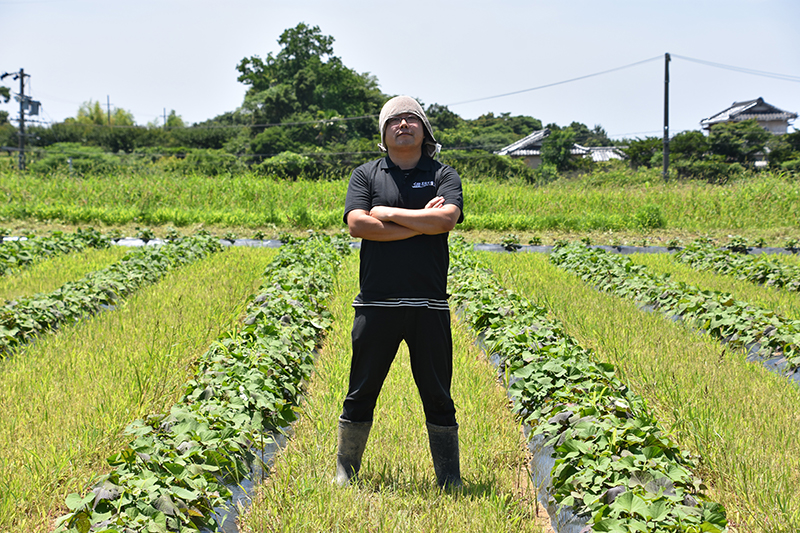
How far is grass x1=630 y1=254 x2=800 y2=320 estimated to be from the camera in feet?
23.7

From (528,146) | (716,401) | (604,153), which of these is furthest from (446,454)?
(604,153)

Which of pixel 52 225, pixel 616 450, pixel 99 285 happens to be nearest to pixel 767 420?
pixel 616 450

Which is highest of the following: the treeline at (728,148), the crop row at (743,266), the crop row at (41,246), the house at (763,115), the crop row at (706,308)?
the house at (763,115)

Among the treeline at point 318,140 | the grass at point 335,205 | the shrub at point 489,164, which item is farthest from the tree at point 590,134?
the grass at point 335,205

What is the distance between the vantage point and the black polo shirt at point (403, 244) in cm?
305

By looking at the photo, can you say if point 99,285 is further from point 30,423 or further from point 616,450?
point 616,450

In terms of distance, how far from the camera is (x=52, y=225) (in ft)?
51.8

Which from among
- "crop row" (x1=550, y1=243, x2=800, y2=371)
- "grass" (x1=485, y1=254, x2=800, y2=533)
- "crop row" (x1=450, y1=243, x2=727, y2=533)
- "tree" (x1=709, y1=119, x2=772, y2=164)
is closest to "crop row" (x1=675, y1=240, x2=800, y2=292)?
"crop row" (x1=550, y1=243, x2=800, y2=371)

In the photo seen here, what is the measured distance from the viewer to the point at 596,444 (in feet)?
10.4

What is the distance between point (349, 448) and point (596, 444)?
1.29 metres

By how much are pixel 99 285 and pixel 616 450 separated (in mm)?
6427

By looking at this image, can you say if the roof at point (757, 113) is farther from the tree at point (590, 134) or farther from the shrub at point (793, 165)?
the shrub at point (793, 165)

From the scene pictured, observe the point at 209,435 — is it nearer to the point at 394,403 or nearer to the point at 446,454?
the point at 446,454

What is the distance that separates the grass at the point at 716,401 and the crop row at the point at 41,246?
27.5 ft
